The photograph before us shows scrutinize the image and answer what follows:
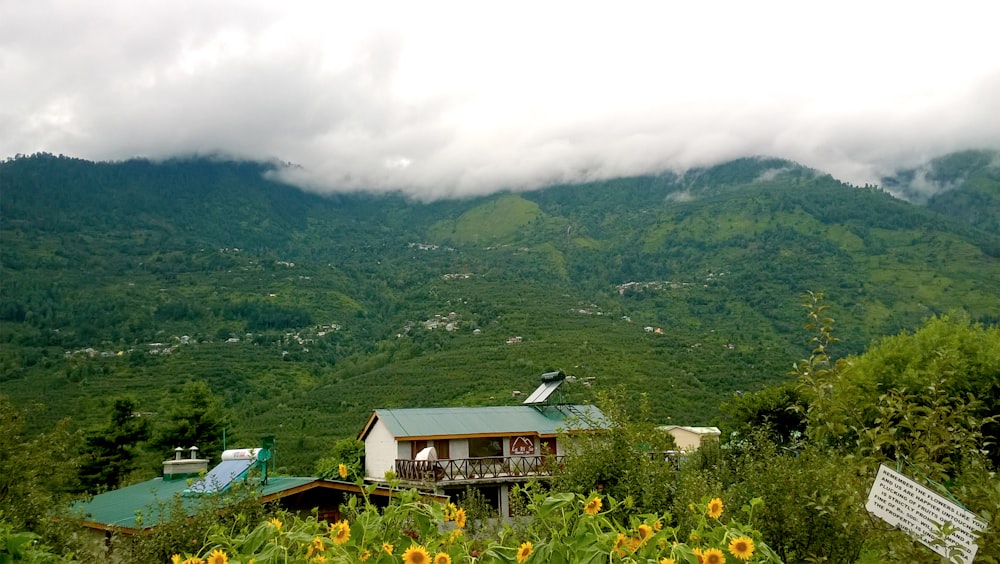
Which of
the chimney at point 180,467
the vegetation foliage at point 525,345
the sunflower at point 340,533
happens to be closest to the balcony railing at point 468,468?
the vegetation foliage at point 525,345

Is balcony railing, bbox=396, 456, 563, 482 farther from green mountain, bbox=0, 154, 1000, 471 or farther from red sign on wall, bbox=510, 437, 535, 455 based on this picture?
green mountain, bbox=0, 154, 1000, 471

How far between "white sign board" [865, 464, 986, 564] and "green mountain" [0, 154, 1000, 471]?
72.2 ft

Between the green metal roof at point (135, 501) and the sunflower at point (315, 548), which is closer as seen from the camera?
the sunflower at point (315, 548)

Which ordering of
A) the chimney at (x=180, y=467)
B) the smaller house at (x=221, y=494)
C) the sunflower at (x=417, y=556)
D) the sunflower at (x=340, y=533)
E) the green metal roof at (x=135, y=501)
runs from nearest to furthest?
1. the sunflower at (x=417, y=556)
2. the sunflower at (x=340, y=533)
3. the smaller house at (x=221, y=494)
4. the green metal roof at (x=135, y=501)
5. the chimney at (x=180, y=467)

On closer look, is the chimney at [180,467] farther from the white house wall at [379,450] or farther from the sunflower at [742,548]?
the sunflower at [742,548]

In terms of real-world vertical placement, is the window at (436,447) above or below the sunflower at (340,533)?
below

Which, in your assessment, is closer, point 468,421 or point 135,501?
point 135,501

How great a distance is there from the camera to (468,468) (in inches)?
1126

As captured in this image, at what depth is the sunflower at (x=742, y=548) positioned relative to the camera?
2.29 meters

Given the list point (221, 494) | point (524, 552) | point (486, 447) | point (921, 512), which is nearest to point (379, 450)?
point (486, 447)

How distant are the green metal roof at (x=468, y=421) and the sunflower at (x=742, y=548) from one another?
1072 inches

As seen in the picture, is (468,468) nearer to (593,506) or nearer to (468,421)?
(468,421)

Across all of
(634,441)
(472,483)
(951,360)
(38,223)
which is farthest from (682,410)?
(38,223)

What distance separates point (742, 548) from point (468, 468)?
2718 cm
